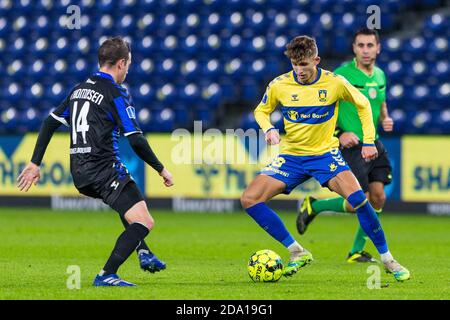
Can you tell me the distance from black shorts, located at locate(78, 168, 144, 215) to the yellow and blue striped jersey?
57.8 inches

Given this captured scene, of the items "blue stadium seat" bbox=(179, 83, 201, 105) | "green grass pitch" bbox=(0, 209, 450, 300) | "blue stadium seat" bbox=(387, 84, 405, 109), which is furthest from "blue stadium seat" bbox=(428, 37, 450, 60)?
"blue stadium seat" bbox=(179, 83, 201, 105)

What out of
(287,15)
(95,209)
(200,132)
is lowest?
(95,209)

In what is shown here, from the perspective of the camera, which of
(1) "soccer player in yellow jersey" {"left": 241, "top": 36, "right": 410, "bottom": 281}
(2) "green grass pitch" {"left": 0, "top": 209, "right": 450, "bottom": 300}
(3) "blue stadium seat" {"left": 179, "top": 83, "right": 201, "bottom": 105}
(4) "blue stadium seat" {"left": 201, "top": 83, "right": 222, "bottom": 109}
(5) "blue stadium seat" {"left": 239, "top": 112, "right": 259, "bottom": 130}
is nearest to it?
(2) "green grass pitch" {"left": 0, "top": 209, "right": 450, "bottom": 300}

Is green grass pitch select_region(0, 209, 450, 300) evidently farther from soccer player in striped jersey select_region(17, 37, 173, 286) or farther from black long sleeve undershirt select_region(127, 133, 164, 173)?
black long sleeve undershirt select_region(127, 133, 164, 173)

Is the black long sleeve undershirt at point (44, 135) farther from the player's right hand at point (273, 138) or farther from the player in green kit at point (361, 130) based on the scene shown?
the player in green kit at point (361, 130)

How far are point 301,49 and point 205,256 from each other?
339cm

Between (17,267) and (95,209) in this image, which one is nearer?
(17,267)

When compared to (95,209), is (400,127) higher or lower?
higher

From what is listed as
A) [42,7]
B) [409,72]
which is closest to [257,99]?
[409,72]

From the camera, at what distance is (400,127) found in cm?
1878

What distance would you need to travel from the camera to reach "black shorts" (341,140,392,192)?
436 inches
